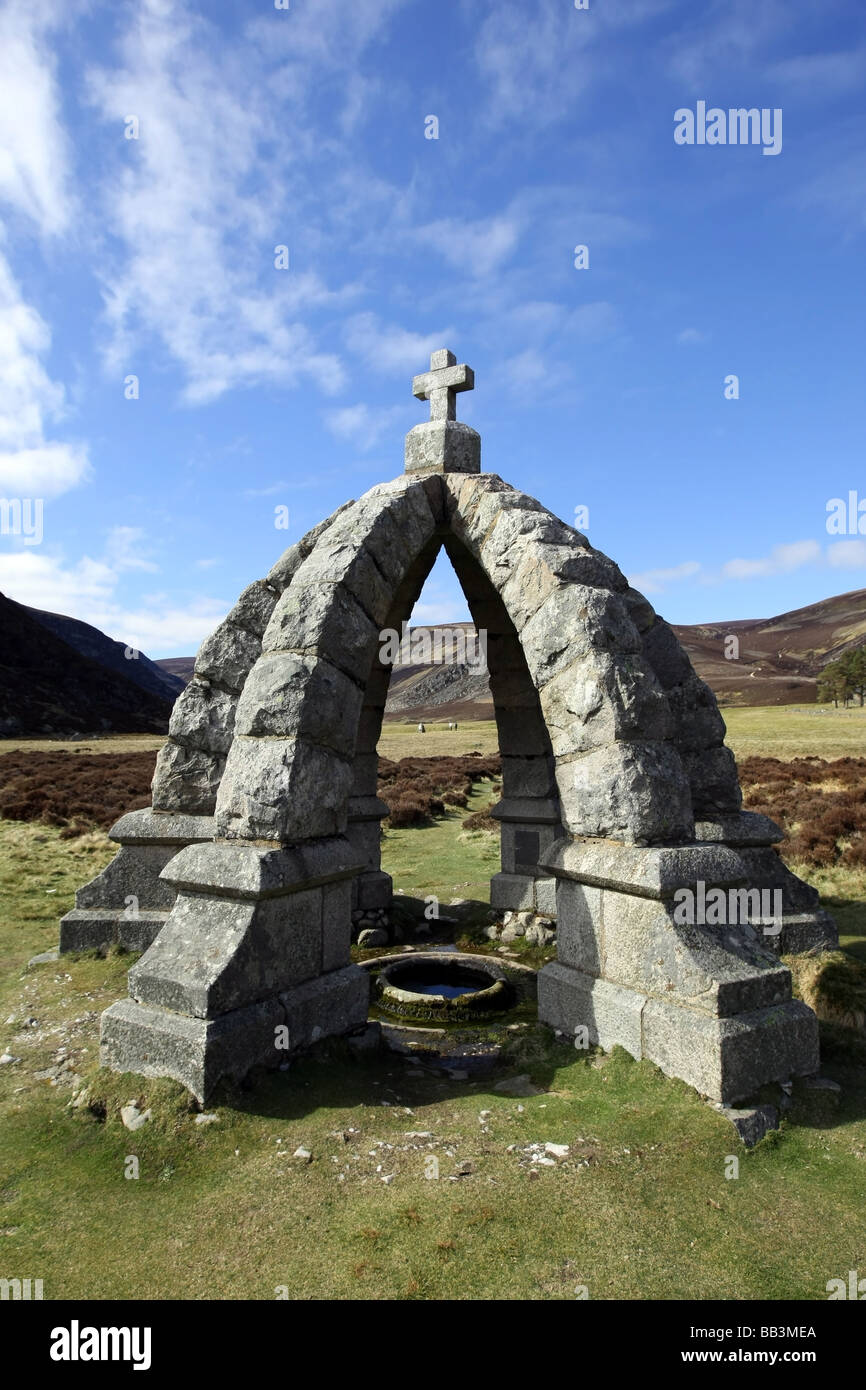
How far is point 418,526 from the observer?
6824mm

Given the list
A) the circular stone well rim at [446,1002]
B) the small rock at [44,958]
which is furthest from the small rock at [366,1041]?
the small rock at [44,958]

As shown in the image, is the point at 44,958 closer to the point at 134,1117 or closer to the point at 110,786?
the point at 134,1117

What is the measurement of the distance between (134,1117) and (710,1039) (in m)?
3.31

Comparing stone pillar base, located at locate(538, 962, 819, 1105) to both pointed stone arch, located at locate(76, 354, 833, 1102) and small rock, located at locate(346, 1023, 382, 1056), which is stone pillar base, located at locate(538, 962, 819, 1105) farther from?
small rock, located at locate(346, 1023, 382, 1056)

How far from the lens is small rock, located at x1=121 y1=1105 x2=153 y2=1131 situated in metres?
4.53

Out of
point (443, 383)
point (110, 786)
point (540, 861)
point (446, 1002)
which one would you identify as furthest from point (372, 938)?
point (110, 786)

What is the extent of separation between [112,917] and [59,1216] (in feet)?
14.2

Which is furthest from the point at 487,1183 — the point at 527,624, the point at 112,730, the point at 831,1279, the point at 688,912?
the point at 112,730

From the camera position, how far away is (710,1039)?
4.50 metres

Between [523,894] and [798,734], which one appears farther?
[798,734]

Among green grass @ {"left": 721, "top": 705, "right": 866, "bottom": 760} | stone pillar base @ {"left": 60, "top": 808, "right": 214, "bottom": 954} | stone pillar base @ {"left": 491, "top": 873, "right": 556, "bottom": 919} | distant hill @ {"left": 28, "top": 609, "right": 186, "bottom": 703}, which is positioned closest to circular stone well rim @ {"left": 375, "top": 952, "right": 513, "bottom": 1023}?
stone pillar base @ {"left": 491, "top": 873, "right": 556, "bottom": 919}

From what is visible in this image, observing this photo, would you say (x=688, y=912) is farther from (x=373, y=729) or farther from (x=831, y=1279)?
(x=373, y=729)

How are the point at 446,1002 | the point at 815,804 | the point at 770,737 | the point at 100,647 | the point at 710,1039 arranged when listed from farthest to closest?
the point at 100,647
the point at 770,737
the point at 815,804
the point at 446,1002
the point at 710,1039

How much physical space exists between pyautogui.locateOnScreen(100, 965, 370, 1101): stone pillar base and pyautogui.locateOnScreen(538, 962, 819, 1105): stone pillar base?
192 cm
